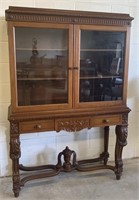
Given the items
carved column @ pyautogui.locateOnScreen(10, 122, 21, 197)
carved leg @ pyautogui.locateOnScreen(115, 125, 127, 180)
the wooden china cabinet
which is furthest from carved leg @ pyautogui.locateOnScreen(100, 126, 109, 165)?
carved column @ pyautogui.locateOnScreen(10, 122, 21, 197)

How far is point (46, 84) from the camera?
2168 millimetres

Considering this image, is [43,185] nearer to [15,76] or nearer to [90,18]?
[15,76]

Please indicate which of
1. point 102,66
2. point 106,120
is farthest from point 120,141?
point 102,66

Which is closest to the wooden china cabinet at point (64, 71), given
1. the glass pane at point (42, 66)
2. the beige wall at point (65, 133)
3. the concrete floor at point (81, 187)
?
the glass pane at point (42, 66)

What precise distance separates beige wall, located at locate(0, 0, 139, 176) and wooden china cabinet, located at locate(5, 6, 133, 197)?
1.11 feet

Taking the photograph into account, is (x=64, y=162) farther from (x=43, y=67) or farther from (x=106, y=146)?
(x=43, y=67)

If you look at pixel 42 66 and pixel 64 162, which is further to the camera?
pixel 64 162

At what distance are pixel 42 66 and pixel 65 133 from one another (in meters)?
0.91

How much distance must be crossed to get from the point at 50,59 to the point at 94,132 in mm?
1113

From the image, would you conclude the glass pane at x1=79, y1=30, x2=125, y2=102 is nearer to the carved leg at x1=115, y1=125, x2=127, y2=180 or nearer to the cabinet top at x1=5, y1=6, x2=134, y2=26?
the cabinet top at x1=5, y1=6, x2=134, y2=26

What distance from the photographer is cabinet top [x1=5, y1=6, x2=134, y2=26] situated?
1905mm

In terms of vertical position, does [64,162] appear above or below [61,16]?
below

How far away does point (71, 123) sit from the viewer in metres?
2.22

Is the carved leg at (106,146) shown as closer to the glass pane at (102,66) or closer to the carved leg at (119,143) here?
the carved leg at (119,143)
